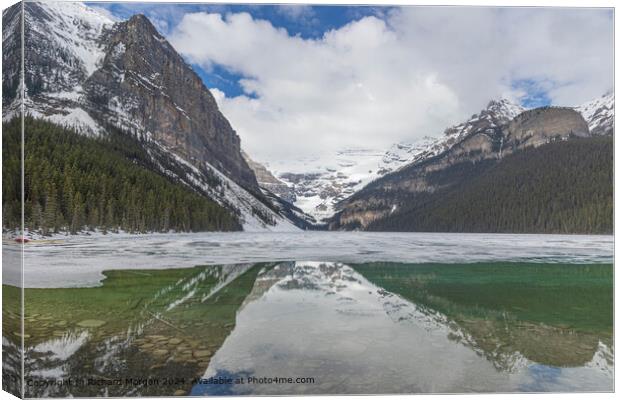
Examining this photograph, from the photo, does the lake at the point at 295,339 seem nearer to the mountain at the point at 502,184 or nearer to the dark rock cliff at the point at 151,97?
the mountain at the point at 502,184

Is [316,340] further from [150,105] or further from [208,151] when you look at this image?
[208,151]

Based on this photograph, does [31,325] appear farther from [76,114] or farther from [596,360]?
[76,114]

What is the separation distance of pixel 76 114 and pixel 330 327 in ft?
307

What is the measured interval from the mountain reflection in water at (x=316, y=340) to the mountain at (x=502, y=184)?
9.45ft

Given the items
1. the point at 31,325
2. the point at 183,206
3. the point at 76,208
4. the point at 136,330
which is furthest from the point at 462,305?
the point at 183,206

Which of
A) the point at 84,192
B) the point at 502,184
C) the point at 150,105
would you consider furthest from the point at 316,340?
the point at 150,105

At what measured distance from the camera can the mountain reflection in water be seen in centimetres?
595

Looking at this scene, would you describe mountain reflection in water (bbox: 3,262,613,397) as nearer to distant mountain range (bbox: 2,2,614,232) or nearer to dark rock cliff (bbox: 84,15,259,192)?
distant mountain range (bbox: 2,2,614,232)

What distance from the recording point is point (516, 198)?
3263 inches

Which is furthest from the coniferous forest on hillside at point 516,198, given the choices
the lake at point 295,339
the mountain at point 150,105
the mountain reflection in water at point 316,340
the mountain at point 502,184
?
the mountain at point 150,105

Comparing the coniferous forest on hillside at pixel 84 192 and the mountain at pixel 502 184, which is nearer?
the coniferous forest on hillside at pixel 84 192

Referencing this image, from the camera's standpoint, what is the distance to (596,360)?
658 cm

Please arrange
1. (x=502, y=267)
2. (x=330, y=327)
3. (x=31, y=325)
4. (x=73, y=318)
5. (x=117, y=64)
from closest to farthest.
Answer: (x=31, y=325) < (x=73, y=318) < (x=330, y=327) < (x=502, y=267) < (x=117, y=64)

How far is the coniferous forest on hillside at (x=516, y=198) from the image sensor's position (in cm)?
5616
